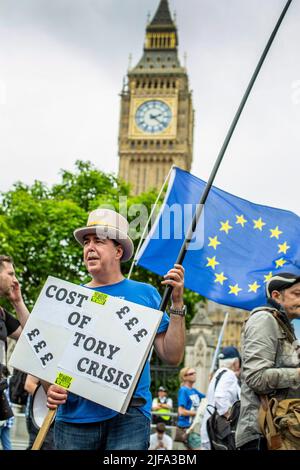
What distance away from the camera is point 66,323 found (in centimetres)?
356

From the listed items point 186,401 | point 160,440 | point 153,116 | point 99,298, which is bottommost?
point 99,298

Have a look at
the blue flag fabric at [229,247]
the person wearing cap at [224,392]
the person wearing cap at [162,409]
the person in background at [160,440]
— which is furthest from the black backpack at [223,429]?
the person wearing cap at [162,409]

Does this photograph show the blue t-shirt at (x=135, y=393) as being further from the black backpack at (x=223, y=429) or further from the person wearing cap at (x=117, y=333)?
the black backpack at (x=223, y=429)

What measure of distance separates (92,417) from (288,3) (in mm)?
3184

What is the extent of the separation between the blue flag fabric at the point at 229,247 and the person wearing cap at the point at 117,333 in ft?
12.1

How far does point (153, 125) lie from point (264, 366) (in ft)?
204

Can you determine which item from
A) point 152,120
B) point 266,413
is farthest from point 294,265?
point 152,120

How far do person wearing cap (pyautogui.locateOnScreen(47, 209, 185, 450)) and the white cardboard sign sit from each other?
14 centimetres

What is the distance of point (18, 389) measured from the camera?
6656mm

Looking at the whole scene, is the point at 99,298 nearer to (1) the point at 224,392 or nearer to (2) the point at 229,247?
(1) the point at 224,392

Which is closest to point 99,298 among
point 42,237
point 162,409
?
point 162,409

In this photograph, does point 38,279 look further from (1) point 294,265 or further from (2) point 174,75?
(2) point 174,75

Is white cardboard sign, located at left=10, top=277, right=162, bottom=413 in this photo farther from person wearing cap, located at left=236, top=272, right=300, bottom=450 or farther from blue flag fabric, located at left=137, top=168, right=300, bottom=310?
blue flag fabric, located at left=137, top=168, right=300, bottom=310

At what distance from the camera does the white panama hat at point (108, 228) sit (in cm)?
389
